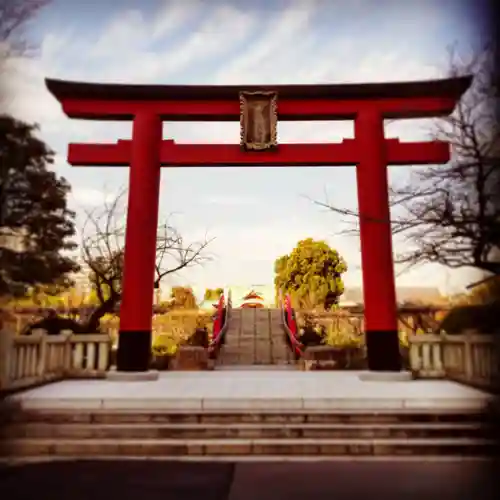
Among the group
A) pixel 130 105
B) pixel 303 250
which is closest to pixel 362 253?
pixel 303 250

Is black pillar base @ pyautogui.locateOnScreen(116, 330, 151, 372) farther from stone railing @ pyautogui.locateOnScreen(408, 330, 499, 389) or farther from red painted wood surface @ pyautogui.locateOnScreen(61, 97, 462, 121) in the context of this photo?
stone railing @ pyautogui.locateOnScreen(408, 330, 499, 389)

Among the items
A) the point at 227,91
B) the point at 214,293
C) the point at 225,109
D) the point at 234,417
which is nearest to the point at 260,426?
the point at 234,417

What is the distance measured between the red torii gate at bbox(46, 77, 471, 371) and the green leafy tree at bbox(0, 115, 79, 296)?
1.30 meters

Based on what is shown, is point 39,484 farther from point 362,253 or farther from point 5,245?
point 362,253

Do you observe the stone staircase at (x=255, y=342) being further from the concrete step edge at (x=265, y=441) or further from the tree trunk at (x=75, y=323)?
the concrete step edge at (x=265, y=441)

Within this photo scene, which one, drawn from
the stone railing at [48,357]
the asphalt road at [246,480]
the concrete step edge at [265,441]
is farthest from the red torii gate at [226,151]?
the asphalt road at [246,480]

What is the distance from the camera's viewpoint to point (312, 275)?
1029 centimetres

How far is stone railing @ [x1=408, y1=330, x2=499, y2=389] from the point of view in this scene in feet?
10.9

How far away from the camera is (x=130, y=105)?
6.80 metres

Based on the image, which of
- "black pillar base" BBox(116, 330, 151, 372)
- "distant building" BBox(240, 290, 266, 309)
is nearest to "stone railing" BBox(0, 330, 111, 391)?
"black pillar base" BBox(116, 330, 151, 372)

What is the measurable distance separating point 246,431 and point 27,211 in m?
3.06

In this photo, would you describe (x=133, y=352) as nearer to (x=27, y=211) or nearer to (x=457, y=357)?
(x=27, y=211)

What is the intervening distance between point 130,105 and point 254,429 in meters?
5.28

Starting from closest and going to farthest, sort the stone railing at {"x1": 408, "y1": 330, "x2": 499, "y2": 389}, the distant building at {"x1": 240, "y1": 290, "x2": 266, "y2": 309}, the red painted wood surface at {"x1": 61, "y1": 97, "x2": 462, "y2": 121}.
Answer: the stone railing at {"x1": 408, "y1": 330, "x2": 499, "y2": 389} → the red painted wood surface at {"x1": 61, "y1": 97, "x2": 462, "y2": 121} → the distant building at {"x1": 240, "y1": 290, "x2": 266, "y2": 309}
